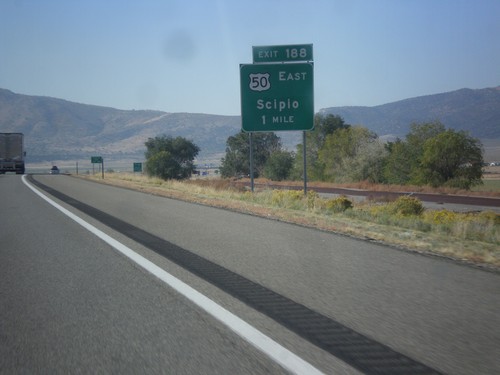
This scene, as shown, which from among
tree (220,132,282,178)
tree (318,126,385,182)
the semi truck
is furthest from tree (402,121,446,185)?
the semi truck

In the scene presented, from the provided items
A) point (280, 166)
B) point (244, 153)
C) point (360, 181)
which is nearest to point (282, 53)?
point (360, 181)

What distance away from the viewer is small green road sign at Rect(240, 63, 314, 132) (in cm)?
2198

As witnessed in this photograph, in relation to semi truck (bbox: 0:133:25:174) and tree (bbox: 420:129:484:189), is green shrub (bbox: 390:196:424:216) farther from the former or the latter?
semi truck (bbox: 0:133:25:174)

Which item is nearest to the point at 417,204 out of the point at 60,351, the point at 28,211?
the point at 28,211

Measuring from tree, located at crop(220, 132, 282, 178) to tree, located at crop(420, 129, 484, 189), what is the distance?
130 feet

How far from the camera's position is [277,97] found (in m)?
22.2

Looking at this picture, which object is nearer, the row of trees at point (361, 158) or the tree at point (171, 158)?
the row of trees at point (361, 158)

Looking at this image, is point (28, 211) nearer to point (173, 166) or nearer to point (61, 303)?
point (61, 303)

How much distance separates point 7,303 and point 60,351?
198 centimetres

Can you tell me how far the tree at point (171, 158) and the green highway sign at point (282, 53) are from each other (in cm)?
7158

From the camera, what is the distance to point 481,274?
7.56 metres

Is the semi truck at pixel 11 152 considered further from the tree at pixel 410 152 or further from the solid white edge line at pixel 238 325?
the solid white edge line at pixel 238 325

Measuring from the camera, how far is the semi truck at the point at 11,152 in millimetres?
61906

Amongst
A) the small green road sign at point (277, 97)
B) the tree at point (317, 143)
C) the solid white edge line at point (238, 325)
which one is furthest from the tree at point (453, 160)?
the solid white edge line at point (238, 325)
